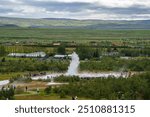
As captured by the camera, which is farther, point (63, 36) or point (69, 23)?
point (69, 23)

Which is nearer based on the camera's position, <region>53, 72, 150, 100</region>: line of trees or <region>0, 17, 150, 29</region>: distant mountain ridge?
<region>53, 72, 150, 100</region>: line of trees

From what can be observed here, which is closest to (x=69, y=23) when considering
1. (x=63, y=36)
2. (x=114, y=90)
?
(x=63, y=36)

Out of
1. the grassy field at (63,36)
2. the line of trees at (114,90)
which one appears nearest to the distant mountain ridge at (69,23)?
the grassy field at (63,36)

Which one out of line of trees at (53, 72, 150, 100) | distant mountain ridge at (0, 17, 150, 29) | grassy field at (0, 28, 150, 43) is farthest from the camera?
distant mountain ridge at (0, 17, 150, 29)

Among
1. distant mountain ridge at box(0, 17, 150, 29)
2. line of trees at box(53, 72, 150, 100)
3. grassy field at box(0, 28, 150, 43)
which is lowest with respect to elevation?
distant mountain ridge at box(0, 17, 150, 29)

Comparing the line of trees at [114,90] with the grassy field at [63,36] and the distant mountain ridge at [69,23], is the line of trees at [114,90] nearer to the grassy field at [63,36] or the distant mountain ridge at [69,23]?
the grassy field at [63,36]

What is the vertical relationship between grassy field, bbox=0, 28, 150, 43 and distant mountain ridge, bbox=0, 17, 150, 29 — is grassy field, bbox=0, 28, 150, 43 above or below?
above

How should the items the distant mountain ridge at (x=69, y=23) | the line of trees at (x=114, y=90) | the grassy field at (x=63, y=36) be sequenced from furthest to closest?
the distant mountain ridge at (x=69, y=23) < the grassy field at (x=63, y=36) < the line of trees at (x=114, y=90)

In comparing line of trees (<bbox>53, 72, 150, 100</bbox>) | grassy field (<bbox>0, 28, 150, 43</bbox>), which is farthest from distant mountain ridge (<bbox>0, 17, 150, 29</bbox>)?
line of trees (<bbox>53, 72, 150, 100</bbox>)

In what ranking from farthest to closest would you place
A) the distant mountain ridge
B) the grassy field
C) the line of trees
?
the distant mountain ridge
the grassy field
the line of trees

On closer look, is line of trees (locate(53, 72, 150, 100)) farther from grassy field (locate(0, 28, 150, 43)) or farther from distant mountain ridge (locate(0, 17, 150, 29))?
distant mountain ridge (locate(0, 17, 150, 29))

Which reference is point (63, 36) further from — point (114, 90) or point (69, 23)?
point (69, 23)

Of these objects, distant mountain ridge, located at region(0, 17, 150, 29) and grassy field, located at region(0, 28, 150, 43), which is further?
distant mountain ridge, located at region(0, 17, 150, 29)

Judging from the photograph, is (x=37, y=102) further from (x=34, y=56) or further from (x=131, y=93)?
(x=34, y=56)
